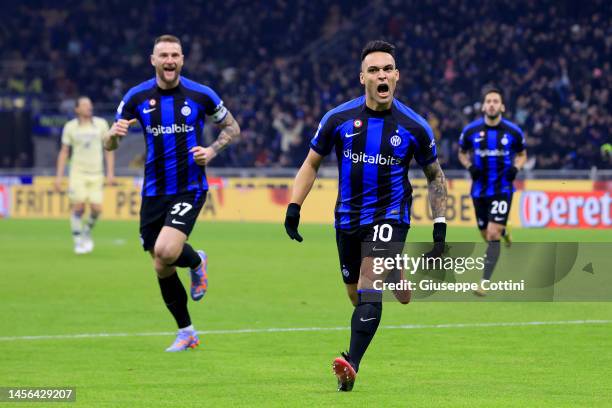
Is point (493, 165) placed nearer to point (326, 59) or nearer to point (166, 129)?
point (166, 129)

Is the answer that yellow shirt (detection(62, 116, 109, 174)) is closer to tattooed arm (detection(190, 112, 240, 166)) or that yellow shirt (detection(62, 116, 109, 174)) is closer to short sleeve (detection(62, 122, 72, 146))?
short sleeve (detection(62, 122, 72, 146))

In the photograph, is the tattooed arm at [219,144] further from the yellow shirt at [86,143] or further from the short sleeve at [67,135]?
the short sleeve at [67,135]

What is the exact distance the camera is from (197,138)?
9961 millimetres

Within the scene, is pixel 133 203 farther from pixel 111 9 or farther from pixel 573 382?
→ pixel 573 382

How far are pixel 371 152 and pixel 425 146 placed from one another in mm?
361

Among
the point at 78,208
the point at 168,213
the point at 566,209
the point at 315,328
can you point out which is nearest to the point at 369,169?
the point at 168,213

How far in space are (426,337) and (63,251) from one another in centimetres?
1170

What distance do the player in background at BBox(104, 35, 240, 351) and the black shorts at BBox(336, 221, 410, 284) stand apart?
2.21 meters

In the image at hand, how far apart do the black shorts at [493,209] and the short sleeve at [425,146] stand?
659 centimetres

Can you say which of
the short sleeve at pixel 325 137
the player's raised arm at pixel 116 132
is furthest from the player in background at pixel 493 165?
the short sleeve at pixel 325 137

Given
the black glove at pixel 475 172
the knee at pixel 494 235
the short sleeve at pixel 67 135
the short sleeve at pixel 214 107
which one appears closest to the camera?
the short sleeve at pixel 214 107

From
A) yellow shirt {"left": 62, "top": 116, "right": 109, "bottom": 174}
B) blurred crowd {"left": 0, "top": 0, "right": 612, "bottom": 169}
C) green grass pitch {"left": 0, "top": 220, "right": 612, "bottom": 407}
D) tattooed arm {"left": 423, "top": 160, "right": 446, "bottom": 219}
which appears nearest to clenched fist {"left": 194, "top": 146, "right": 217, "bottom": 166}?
green grass pitch {"left": 0, "top": 220, "right": 612, "bottom": 407}

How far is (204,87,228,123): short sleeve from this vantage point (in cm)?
992

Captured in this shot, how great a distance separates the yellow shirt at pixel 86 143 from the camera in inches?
763
